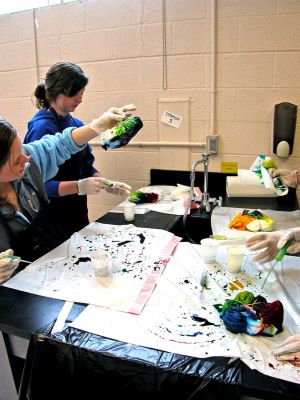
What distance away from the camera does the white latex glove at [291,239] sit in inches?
46.3


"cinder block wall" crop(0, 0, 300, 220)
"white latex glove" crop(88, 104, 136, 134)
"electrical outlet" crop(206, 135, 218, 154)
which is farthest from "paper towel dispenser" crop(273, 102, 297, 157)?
"white latex glove" crop(88, 104, 136, 134)

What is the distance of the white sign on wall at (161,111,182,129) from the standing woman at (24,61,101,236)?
0.66 m

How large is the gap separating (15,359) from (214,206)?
52.3 inches

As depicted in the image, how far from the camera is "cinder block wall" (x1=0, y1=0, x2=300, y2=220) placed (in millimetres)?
2113

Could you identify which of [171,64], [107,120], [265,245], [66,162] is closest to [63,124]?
[66,162]

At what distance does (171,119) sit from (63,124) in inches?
31.8

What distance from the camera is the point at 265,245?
122 centimetres

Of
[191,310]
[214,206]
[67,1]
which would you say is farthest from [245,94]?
[191,310]

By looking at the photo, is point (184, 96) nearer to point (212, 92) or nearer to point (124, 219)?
point (212, 92)

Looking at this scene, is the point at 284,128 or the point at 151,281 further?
the point at 284,128

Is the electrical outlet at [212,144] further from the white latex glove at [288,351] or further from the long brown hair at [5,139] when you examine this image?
the white latex glove at [288,351]

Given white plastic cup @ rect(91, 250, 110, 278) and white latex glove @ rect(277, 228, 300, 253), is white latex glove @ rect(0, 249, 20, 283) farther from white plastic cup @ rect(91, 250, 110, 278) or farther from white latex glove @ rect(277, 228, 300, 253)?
white latex glove @ rect(277, 228, 300, 253)

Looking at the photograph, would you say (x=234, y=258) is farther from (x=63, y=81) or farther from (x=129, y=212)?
(x=63, y=81)

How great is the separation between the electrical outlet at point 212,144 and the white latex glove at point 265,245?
1206 mm
